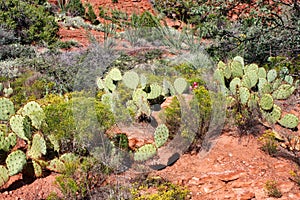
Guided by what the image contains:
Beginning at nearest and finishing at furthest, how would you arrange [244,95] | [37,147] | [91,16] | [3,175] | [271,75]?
[3,175]
[37,147]
[244,95]
[271,75]
[91,16]

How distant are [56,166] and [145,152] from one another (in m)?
0.94

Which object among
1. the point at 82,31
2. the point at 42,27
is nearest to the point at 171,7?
the point at 82,31

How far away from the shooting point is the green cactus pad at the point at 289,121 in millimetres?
5109

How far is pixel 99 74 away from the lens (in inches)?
273

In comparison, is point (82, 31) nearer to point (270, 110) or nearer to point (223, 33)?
point (223, 33)

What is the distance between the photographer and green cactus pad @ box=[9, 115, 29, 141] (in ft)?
13.9

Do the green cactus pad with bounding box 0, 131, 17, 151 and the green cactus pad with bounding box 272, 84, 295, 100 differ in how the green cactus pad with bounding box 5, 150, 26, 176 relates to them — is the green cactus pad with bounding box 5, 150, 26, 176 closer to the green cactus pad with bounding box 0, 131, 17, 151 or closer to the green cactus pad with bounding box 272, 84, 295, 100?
the green cactus pad with bounding box 0, 131, 17, 151

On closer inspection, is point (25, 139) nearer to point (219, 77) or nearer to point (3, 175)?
point (3, 175)

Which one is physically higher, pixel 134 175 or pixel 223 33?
pixel 223 33

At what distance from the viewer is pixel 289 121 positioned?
5.13 meters

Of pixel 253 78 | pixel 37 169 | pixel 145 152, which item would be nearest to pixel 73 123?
pixel 37 169

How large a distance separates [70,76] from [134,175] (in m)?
3.90

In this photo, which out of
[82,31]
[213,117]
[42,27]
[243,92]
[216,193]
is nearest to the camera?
[216,193]

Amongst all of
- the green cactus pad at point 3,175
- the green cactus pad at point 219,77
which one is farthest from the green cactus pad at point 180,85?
the green cactus pad at point 3,175
